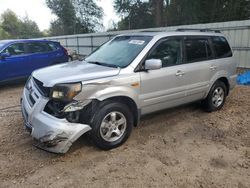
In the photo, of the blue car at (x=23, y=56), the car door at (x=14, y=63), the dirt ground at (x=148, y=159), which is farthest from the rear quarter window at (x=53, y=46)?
the dirt ground at (x=148, y=159)

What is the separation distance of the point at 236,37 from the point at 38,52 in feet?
25.9

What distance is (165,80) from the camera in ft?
14.0

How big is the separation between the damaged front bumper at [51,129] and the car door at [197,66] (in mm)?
2332

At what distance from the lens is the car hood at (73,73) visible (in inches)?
134

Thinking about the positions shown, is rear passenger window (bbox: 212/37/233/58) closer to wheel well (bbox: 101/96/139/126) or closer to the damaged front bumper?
wheel well (bbox: 101/96/139/126)

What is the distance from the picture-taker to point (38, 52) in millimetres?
8648

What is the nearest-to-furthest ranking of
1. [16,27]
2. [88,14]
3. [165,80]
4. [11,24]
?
[165,80] → [88,14] → [16,27] → [11,24]

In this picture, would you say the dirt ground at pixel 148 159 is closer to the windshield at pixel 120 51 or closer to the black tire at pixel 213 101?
the black tire at pixel 213 101

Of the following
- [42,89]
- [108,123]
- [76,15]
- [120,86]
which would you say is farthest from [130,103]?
[76,15]

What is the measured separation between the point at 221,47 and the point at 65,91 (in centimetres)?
380

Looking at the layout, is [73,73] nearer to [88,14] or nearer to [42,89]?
[42,89]

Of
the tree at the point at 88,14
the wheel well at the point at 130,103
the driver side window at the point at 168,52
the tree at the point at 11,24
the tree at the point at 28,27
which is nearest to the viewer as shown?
the wheel well at the point at 130,103

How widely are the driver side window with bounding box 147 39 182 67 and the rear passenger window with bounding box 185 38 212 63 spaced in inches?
9.4

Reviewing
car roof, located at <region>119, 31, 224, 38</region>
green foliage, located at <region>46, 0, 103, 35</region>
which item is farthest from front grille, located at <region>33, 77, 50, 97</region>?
green foliage, located at <region>46, 0, 103, 35</region>
